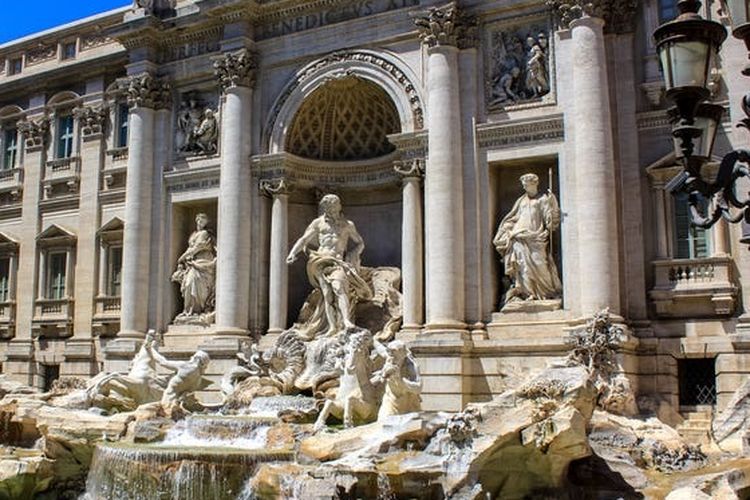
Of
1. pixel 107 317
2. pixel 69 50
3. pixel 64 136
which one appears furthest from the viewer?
pixel 69 50

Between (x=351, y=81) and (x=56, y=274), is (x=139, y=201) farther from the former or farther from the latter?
(x=351, y=81)

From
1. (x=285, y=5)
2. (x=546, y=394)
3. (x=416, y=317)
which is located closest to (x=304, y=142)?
(x=285, y=5)

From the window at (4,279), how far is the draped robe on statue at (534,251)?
17820 mm

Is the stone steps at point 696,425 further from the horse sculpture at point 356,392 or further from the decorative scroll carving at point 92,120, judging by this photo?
the decorative scroll carving at point 92,120

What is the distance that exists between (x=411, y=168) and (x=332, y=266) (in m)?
3.10

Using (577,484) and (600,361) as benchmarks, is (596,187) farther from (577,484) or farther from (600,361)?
(577,484)

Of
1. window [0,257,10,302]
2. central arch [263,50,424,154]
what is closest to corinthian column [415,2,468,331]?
central arch [263,50,424,154]

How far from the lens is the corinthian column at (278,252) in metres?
23.8

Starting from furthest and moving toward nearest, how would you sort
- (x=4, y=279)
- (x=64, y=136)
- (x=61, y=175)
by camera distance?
(x=4, y=279)
(x=64, y=136)
(x=61, y=175)

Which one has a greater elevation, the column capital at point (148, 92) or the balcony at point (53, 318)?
the column capital at point (148, 92)

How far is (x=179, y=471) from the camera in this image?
613 inches

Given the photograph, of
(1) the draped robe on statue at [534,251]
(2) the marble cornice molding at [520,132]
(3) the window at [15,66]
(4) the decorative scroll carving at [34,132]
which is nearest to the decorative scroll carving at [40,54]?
(3) the window at [15,66]

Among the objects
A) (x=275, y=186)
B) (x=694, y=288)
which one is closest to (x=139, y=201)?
(x=275, y=186)

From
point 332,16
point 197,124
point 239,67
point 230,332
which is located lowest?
point 230,332
